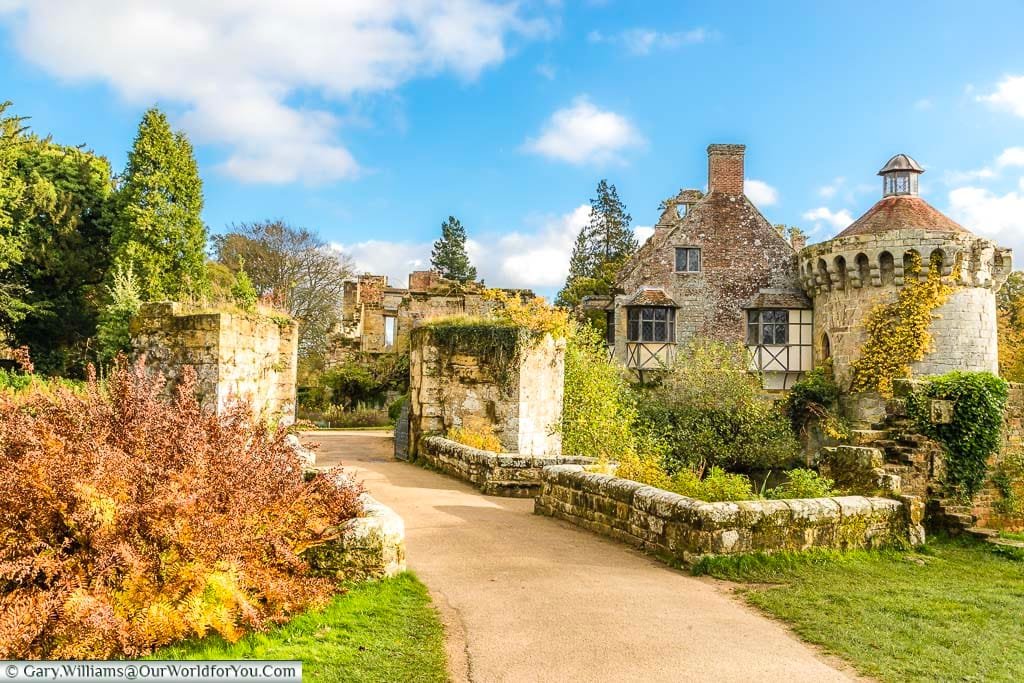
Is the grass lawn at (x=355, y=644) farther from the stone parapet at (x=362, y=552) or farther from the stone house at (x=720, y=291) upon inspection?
the stone house at (x=720, y=291)

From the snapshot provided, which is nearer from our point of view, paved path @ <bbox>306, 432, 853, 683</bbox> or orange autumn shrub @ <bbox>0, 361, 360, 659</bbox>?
orange autumn shrub @ <bbox>0, 361, 360, 659</bbox>

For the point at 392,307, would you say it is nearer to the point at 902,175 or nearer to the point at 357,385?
the point at 357,385

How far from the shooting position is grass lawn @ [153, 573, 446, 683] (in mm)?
4184

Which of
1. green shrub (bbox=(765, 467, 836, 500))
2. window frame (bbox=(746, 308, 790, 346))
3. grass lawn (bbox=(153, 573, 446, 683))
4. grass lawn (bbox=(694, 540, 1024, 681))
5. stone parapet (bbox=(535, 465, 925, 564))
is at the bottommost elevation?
grass lawn (bbox=(694, 540, 1024, 681))

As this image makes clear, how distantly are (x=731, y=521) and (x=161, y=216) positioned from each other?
20.6 meters

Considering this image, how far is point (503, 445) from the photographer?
1359 centimetres

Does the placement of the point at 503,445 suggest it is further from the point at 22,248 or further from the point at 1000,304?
the point at 1000,304

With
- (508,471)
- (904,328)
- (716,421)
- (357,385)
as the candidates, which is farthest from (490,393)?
(357,385)

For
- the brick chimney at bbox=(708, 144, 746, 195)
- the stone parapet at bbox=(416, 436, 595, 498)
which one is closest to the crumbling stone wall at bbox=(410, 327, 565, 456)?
the stone parapet at bbox=(416, 436, 595, 498)

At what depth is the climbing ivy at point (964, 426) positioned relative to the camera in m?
12.4

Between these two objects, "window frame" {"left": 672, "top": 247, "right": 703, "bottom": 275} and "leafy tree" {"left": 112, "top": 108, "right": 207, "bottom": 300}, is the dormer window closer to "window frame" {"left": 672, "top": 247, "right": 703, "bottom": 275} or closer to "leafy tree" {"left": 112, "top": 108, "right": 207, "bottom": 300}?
"window frame" {"left": 672, "top": 247, "right": 703, "bottom": 275}

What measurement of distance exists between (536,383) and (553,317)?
55.6 inches

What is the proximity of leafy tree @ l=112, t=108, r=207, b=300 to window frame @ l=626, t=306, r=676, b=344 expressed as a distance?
14.6m

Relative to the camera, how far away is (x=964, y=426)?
1250 cm
